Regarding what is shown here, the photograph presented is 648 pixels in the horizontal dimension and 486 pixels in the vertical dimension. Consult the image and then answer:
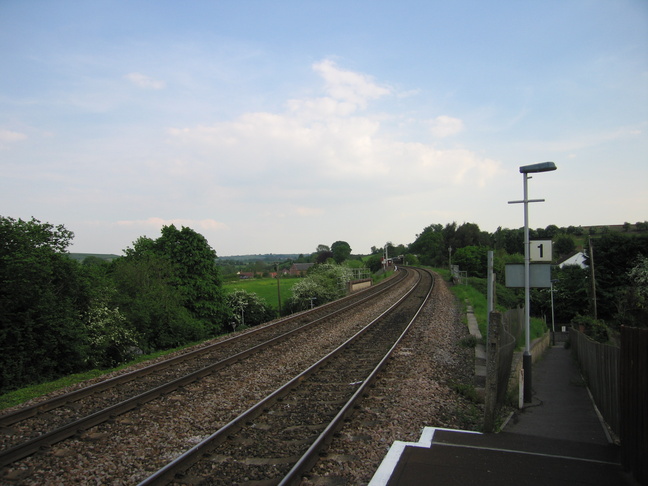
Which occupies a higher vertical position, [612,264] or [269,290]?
[612,264]

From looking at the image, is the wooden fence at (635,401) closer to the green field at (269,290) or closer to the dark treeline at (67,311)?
the dark treeline at (67,311)

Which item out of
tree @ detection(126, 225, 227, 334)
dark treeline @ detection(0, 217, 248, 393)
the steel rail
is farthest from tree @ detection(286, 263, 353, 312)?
the steel rail

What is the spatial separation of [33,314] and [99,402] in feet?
21.1

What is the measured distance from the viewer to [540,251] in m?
9.37

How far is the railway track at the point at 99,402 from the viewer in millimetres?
6066

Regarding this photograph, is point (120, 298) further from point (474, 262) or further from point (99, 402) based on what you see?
→ point (474, 262)

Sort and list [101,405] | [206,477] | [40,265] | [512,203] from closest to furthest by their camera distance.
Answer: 1. [206,477]
2. [101,405]
3. [512,203]
4. [40,265]

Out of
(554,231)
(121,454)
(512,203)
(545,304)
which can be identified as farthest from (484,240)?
(121,454)

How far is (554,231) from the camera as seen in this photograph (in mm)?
115375

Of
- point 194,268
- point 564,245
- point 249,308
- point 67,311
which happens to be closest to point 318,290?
point 249,308

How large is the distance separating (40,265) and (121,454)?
32.0 feet

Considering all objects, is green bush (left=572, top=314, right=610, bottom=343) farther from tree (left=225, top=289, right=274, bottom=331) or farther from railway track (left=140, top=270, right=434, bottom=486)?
tree (left=225, top=289, right=274, bottom=331)

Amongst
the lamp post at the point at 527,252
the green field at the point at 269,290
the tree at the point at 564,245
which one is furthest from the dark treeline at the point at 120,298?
the tree at the point at 564,245

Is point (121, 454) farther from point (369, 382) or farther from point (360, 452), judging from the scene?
point (369, 382)
